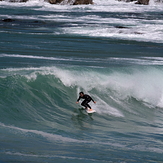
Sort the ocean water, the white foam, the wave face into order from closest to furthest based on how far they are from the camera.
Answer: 1. the ocean water
2. the wave face
3. the white foam

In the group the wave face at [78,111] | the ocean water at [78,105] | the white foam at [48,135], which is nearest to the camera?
the ocean water at [78,105]

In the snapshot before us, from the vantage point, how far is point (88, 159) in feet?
29.6

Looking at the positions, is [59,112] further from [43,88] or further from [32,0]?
[32,0]

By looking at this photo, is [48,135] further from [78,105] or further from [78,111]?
[78,105]

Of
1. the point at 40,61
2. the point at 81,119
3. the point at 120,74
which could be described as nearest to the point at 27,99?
the point at 81,119

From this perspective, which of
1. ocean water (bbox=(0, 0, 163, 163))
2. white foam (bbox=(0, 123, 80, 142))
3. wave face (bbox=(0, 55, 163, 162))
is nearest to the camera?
ocean water (bbox=(0, 0, 163, 163))

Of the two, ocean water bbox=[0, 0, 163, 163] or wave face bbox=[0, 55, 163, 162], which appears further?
wave face bbox=[0, 55, 163, 162]

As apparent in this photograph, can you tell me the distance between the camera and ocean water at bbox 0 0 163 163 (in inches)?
383

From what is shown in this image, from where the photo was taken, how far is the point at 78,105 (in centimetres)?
1576

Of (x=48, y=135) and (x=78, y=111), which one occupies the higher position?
(x=78, y=111)

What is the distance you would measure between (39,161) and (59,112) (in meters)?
6.18

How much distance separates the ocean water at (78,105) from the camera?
9.73 metres

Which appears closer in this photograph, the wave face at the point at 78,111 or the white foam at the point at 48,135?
the wave face at the point at 78,111

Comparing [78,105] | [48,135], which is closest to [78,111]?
[78,105]
